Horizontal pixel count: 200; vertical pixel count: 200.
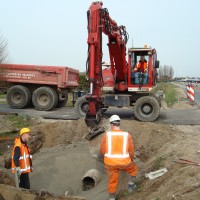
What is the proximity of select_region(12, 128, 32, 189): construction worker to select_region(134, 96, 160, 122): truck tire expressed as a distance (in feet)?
24.8

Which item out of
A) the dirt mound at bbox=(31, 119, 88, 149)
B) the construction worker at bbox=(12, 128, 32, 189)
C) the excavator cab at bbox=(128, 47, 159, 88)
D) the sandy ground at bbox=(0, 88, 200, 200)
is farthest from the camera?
the excavator cab at bbox=(128, 47, 159, 88)

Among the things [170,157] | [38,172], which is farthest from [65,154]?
[170,157]

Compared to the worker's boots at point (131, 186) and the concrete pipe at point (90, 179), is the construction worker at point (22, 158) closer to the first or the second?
the concrete pipe at point (90, 179)

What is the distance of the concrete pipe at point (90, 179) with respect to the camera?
26.8 feet

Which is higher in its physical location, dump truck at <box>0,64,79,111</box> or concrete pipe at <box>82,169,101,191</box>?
dump truck at <box>0,64,79,111</box>

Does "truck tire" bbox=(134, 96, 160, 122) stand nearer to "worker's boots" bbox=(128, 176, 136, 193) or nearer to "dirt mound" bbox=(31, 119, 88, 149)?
"dirt mound" bbox=(31, 119, 88, 149)

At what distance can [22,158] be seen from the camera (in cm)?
692

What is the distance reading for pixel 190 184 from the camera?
17.5ft

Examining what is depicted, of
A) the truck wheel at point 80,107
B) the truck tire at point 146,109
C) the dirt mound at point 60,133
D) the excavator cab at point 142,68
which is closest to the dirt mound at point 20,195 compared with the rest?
the dirt mound at point 60,133

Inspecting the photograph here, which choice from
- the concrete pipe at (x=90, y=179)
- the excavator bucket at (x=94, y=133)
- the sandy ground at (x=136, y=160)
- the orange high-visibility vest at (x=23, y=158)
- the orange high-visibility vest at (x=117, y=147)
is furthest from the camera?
the excavator bucket at (x=94, y=133)

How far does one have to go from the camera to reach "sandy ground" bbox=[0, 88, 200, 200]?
18.8 feet

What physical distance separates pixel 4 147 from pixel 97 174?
169 inches

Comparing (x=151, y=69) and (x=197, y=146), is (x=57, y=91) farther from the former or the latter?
(x=197, y=146)

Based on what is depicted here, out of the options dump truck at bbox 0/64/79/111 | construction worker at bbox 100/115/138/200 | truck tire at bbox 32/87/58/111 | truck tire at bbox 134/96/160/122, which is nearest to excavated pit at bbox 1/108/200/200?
construction worker at bbox 100/115/138/200
